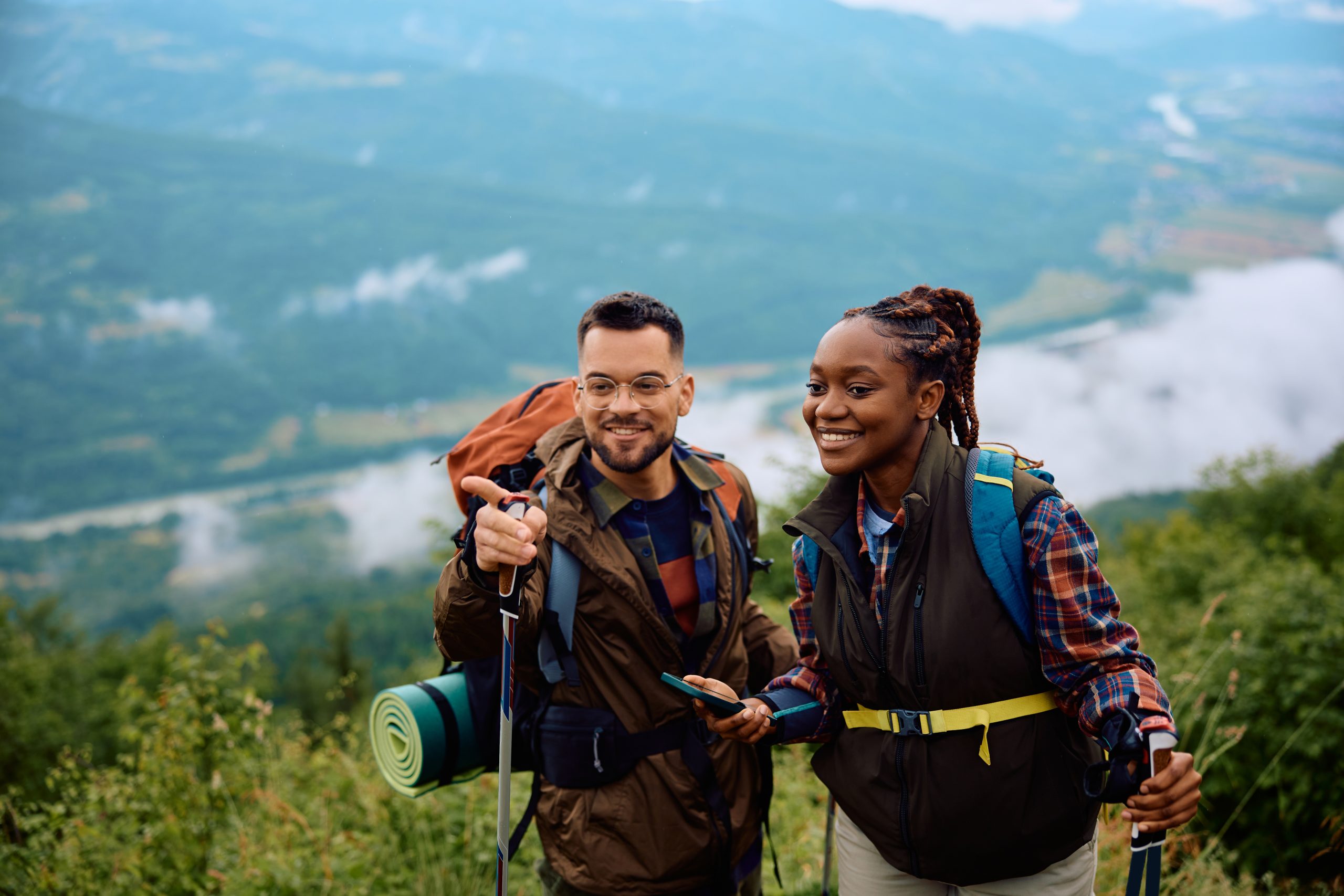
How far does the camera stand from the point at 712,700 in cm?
243

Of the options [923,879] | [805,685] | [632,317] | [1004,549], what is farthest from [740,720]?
[632,317]

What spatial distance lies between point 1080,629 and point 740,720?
872 millimetres

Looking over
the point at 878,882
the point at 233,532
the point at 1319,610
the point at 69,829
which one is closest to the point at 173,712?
the point at 69,829

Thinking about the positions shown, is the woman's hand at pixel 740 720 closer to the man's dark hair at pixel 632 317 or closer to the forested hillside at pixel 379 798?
the man's dark hair at pixel 632 317

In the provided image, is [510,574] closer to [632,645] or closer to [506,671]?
[506,671]

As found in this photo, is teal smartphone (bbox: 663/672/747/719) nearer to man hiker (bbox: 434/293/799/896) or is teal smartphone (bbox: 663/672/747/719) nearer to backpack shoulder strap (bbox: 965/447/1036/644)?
man hiker (bbox: 434/293/799/896)

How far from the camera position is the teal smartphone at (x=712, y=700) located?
2.36m

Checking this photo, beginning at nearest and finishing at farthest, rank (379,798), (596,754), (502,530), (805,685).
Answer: (502,530)
(805,685)
(596,754)
(379,798)

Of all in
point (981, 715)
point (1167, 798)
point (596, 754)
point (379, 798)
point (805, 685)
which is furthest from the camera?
point (379, 798)

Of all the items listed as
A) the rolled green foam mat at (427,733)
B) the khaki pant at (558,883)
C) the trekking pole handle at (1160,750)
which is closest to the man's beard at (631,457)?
the rolled green foam mat at (427,733)

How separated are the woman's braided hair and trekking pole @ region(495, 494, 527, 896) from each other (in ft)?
3.17

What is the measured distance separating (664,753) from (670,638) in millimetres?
343

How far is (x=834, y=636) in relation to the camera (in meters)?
2.39

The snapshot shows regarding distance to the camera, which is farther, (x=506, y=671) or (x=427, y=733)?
(x=427, y=733)
